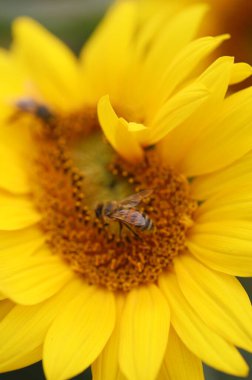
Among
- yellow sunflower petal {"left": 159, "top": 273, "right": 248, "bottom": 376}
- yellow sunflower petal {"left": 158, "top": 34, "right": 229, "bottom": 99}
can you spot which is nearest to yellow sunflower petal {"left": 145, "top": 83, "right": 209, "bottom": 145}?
yellow sunflower petal {"left": 158, "top": 34, "right": 229, "bottom": 99}

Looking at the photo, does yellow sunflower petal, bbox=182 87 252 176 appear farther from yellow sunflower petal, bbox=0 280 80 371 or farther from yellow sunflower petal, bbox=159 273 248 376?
yellow sunflower petal, bbox=0 280 80 371

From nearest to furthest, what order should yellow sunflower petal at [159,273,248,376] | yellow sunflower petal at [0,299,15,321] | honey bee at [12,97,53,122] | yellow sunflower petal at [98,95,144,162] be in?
yellow sunflower petal at [159,273,248,376]
yellow sunflower petal at [98,95,144,162]
yellow sunflower petal at [0,299,15,321]
honey bee at [12,97,53,122]

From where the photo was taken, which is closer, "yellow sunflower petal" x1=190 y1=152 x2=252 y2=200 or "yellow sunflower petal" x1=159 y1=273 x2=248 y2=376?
"yellow sunflower petal" x1=159 y1=273 x2=248 y2=376

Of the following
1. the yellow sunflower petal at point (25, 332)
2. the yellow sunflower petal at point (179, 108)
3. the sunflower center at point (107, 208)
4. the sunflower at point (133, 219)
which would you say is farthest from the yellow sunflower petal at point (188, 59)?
the yellow sunflower petal at point (25, 332)

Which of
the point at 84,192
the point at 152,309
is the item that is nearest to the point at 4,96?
the point at 84,192

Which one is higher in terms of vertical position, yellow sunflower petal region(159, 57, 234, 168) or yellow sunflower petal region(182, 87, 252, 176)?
yellow sunflower petal region(159, 57, 234, 168)

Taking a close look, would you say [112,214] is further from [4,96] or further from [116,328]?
[4,96]
